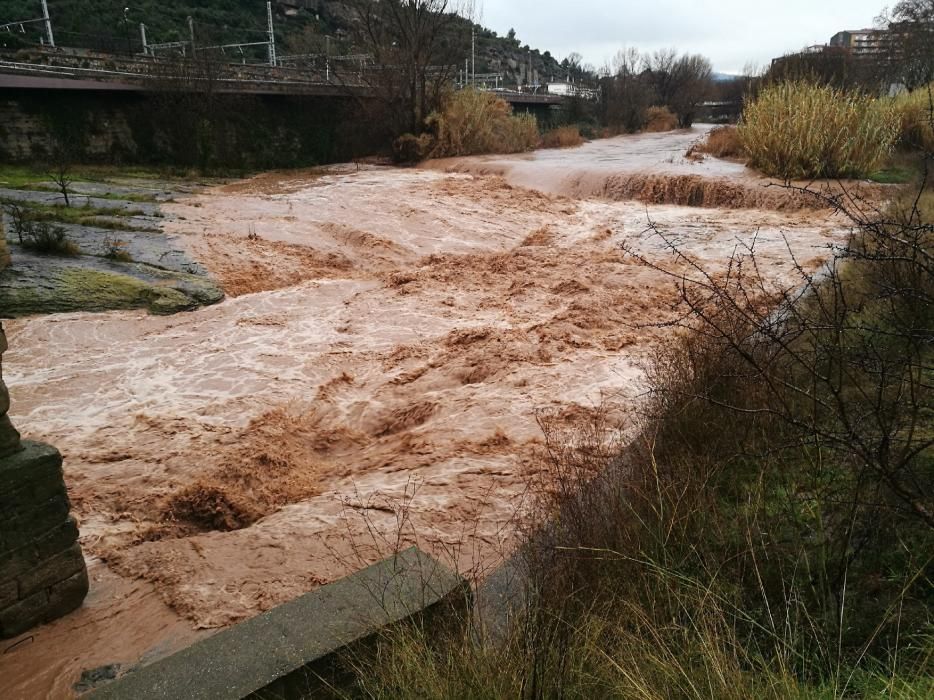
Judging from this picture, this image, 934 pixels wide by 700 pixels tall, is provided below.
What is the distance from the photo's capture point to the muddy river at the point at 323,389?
144 inches

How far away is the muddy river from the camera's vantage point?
3662 millimetres

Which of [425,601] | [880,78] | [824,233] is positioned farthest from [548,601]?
[880,78]

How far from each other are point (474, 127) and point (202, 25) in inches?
1143

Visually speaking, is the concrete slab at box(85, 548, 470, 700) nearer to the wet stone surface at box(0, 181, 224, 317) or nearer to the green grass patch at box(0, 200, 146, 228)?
the wet stone surface at box(0, 181, 224, 317)

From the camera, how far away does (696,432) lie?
4020 millimetres

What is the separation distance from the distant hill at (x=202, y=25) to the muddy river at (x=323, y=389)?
49.5 ft

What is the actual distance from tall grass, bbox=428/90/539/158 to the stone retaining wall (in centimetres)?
1960

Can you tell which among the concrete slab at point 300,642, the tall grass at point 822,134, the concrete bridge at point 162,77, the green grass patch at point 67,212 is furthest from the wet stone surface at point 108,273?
the tall grass at point 822,134

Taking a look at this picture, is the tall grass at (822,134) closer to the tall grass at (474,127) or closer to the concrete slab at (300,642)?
the tall grass at (474,127)

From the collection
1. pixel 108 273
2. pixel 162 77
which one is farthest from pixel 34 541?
pixel 162 77

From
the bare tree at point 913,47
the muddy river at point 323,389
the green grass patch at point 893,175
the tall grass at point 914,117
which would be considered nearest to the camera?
the muddy river at point 323,389

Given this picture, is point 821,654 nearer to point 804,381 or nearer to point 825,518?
point 825,518

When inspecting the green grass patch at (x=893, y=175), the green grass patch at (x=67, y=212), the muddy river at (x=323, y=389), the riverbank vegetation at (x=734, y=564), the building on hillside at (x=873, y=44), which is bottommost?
the muddy river at (x=323, y=389)

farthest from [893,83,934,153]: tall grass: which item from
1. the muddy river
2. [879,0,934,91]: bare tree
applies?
[879,0,934,91]: bare tree
